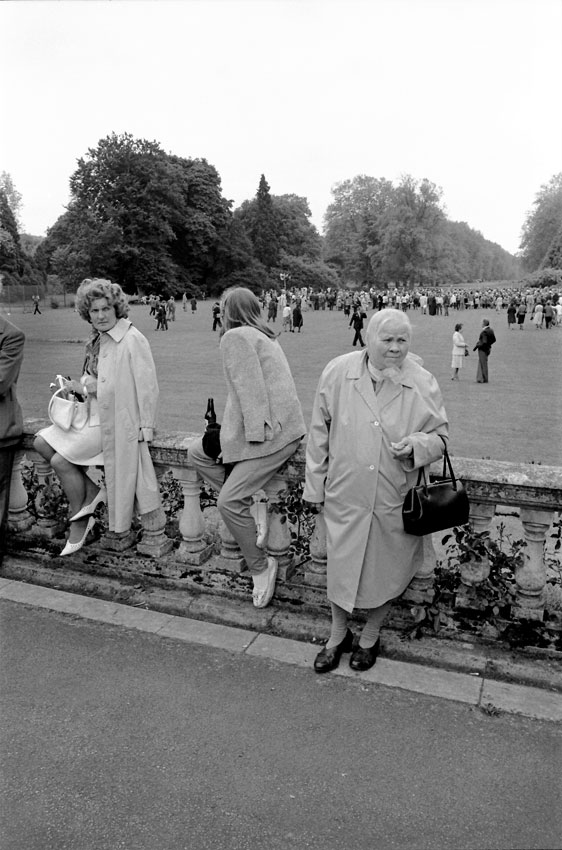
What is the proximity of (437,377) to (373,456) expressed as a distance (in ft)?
63.2

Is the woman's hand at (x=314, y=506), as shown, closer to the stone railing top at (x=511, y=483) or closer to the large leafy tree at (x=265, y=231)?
the stone railing top at (x=511, y=483)

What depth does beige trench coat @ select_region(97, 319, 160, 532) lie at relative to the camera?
443cm

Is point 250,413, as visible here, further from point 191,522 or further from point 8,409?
point 8,409

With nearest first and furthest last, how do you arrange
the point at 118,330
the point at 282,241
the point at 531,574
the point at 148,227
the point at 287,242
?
the point at 531,574
the point at 118,330
the point at 148,227
the point at 282,241
the point at 287,242

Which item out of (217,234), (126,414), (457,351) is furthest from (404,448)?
(217,234)

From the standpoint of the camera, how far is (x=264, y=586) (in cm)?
417

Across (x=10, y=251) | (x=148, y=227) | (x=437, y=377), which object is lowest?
(x=437, y=377)

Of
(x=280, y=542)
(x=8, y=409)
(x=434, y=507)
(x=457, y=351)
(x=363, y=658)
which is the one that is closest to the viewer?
(x=434, y=507)

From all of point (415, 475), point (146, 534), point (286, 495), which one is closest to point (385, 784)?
point (415, 475)

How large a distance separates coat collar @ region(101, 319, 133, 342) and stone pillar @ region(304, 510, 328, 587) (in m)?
1.70

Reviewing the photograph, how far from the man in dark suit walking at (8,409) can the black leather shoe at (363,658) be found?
8.95 ft

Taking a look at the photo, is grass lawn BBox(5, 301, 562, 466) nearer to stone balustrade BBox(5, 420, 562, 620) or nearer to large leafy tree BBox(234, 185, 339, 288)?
stone balustrade BBox(5, 420, 562, 620)

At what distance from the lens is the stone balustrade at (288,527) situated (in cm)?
364

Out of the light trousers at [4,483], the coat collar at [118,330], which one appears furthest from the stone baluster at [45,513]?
the coat collar at [118,330]
